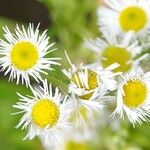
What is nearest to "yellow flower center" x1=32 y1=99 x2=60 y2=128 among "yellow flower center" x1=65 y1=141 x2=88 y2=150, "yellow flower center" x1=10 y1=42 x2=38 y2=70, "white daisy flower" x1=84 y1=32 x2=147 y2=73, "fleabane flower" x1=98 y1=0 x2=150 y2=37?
"yellow flower center" x1=10 y1=42 x2=38 y2=70

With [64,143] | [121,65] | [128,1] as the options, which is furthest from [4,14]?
[121,65]

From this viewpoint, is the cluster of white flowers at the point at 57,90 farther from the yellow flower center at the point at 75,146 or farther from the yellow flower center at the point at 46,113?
the yellow flower center at the point at 75,146

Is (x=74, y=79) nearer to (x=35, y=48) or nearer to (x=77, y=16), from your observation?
(x=35, y=48)

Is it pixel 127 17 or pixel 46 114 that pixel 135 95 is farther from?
pixel 127 17

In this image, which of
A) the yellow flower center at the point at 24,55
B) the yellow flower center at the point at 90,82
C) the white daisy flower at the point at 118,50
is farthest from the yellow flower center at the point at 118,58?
the yellow flower center at the point at 24,55

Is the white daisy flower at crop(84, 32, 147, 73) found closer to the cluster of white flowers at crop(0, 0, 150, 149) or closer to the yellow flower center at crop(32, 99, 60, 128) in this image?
the cluster of white flowers at crop(0, 0, 150, 149)

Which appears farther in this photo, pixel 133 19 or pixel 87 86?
pixel 133 19

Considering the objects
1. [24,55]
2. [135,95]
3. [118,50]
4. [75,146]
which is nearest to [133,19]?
[118,50]
